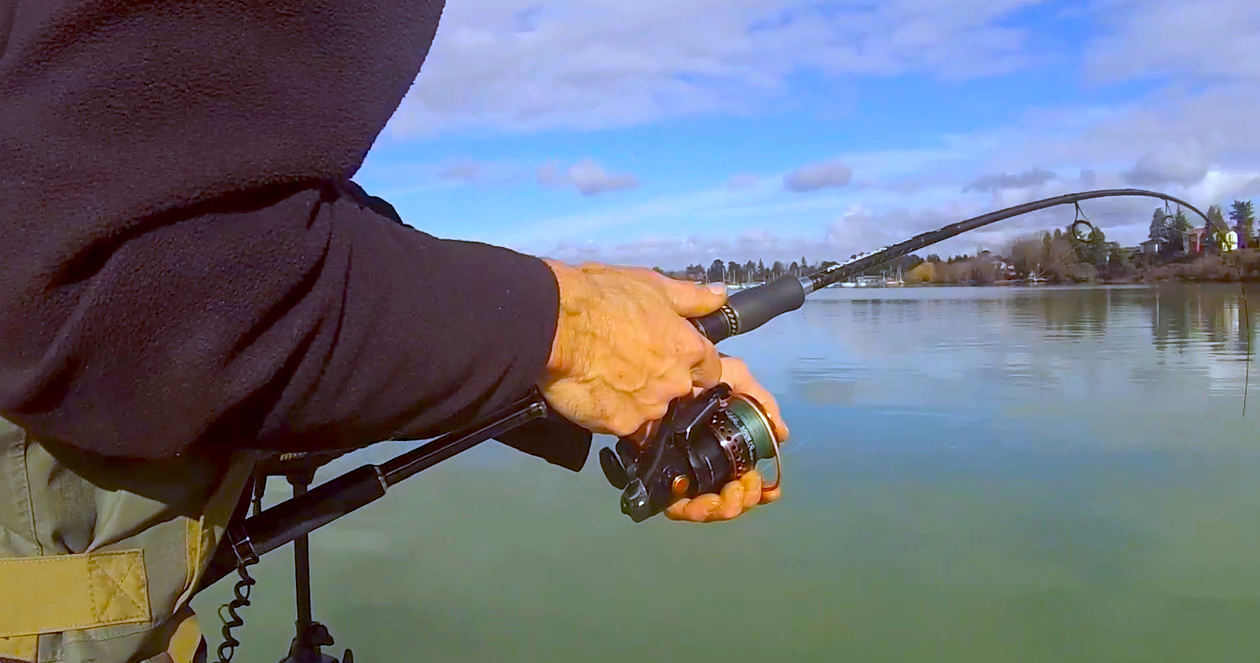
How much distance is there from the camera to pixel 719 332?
139 centimetres

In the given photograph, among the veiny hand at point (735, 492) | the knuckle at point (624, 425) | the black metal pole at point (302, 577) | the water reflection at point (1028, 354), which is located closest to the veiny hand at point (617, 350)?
the knuckle at point (624, 425)

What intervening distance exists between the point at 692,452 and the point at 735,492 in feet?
0.46

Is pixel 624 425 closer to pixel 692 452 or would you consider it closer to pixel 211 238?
pixel 692 452

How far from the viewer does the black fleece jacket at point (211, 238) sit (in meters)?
0.69

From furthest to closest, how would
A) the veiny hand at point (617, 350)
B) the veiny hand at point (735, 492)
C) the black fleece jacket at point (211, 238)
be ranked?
the veiny hand at point (735, 492)
the veiny hand at point (617, 350)
the black fleece jacket at point (211, 238)

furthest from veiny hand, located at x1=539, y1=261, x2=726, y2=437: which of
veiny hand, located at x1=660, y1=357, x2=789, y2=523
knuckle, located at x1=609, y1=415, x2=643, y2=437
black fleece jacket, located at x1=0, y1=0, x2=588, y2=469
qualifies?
veiny hand, located at x1=660, y1=357, x2=789, y2=523

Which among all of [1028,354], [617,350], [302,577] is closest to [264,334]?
[617,350]

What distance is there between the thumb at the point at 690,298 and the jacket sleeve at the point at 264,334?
296mm

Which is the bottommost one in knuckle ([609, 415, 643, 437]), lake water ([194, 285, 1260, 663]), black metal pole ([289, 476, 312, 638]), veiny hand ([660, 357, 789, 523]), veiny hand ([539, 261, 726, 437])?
lake water ([194, 285, 1260, 663])

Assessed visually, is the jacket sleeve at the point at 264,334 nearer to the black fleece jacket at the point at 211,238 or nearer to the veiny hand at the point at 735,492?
the black fleece jacket at the point at 211,238

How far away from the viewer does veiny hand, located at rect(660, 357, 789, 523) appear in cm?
146

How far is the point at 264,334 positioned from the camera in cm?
77

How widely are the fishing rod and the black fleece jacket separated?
24 cm

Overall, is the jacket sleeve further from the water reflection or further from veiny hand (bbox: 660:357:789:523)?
the water reflection
